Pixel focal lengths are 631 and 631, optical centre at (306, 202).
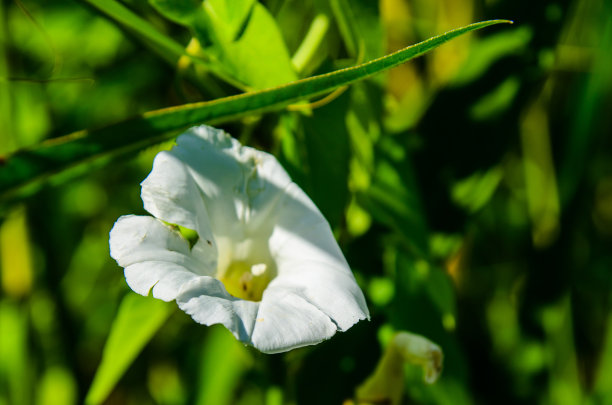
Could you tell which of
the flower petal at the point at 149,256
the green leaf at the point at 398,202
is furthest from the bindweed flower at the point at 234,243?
the green leaf at the point at 398,202

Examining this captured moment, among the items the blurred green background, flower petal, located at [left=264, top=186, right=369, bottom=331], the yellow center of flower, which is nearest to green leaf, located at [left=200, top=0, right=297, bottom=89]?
the blurred green background

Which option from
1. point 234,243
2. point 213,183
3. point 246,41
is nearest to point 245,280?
point 234,243

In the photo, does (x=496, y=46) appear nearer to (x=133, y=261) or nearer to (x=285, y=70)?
(x=285, y=70)

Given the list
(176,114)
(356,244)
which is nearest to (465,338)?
(356,244)

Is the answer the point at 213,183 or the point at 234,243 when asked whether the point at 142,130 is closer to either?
the point at 213,183

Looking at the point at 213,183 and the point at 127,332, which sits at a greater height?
the point at 213,183
